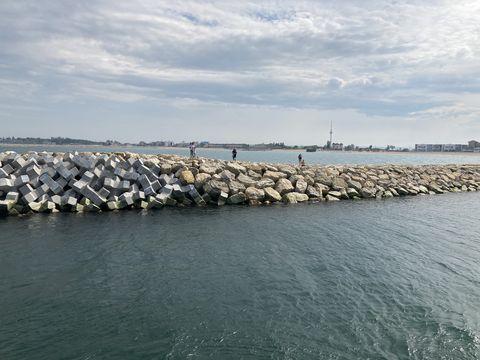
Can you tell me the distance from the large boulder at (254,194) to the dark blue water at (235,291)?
646 centimetres

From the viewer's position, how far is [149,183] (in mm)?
24156

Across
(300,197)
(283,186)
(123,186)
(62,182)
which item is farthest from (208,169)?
(62,182)

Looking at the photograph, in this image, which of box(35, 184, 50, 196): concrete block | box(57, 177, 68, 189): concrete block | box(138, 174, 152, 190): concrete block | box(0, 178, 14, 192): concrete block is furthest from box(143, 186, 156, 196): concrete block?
box(0, 178, 14, 192): concrete block

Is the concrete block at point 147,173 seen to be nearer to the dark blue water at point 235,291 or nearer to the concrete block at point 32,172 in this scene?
the dark blue water at point 235,291

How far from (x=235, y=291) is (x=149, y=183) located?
15018mm

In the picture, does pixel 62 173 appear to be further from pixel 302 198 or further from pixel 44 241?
pixel 302 198

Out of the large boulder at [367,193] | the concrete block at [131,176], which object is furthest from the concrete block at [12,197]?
the large boulder at [367,193]

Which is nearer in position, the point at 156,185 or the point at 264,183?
the point at 156,185

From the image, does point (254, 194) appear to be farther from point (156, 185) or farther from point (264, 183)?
point (156, 185)

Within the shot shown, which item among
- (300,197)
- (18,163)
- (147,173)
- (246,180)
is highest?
(18,163)

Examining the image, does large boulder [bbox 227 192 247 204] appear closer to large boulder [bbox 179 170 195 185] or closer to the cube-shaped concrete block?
large boulder [bbox 179 170 195 185]

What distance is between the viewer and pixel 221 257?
45.4ft

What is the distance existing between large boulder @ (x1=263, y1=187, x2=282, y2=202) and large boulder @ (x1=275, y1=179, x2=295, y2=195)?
22.0 inches

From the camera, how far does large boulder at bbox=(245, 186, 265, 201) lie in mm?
25922
